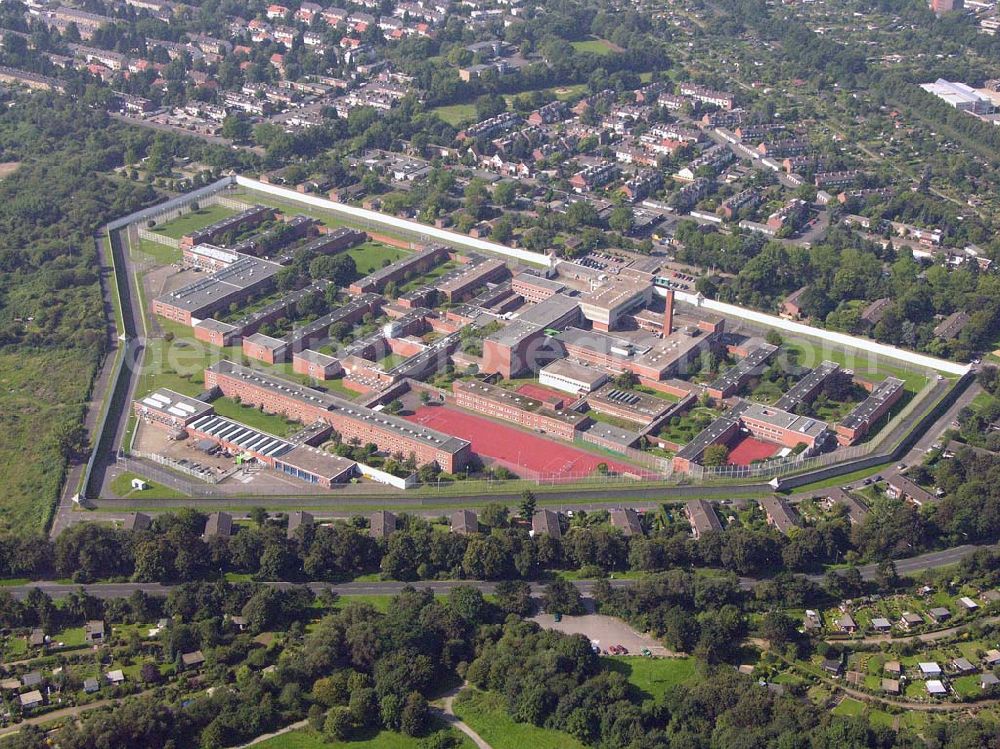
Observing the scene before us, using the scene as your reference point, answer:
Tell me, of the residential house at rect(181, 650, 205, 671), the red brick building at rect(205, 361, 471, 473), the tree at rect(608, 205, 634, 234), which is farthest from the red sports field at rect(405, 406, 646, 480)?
the tree at rect(608, 205, 634, 234)

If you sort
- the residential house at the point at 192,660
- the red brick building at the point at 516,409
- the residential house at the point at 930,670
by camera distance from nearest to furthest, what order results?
the residential house at the point at 192,660 < the residential house at the point at 930,670 < the red brick building at the point at 516,409

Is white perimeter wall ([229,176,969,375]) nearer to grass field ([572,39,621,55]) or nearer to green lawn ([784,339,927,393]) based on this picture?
green lawn ([784,339,927,393])

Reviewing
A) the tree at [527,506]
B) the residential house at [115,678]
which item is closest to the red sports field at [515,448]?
the tree at [527,506]

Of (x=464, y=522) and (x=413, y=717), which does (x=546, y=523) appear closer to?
(x=464, y=522)

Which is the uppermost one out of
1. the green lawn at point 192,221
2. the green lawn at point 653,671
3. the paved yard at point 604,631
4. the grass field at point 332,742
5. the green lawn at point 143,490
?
the green lawn at point 653,671

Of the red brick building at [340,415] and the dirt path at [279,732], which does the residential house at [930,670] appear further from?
the dirt path at [279,732]

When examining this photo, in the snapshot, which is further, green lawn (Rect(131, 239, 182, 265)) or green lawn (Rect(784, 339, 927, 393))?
green lawn (Rect(131, 239, 182, 265))

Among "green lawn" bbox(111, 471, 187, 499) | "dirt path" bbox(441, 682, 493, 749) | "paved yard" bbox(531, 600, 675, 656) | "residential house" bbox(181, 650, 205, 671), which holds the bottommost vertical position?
"green lawn" bbox(111, 471, 187, 499)

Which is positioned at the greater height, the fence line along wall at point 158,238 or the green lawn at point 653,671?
the green lawn at point 653,671
